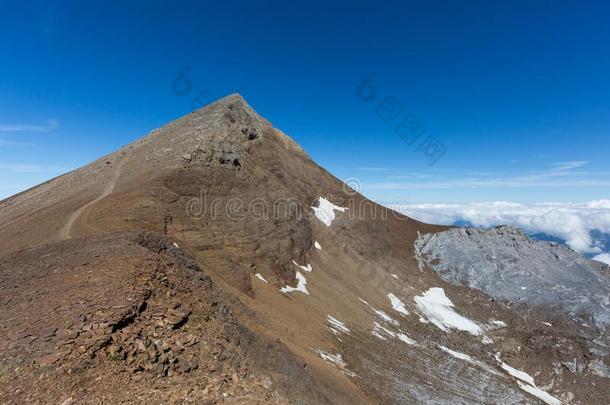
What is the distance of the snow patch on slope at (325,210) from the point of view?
6022 cm

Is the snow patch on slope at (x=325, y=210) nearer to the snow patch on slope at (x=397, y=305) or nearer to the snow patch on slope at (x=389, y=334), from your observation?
the snow patch on slope at (x=397, y=305)

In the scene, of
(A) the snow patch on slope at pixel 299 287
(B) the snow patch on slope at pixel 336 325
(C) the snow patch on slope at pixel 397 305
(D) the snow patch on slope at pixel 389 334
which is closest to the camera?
(B) the snow patch on slope at pixel 336 325

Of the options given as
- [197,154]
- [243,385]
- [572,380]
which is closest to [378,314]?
[572,380]

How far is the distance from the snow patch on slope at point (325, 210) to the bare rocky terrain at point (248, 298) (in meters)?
0.32

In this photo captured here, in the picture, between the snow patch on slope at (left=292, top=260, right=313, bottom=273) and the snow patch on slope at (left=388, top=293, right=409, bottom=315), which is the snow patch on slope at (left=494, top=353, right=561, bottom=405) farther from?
the snow patch on slope at (left=292, top=260, right=313, bottom=273)

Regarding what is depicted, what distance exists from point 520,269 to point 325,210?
36121 mm

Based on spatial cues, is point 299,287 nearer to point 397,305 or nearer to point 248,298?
point 248,298

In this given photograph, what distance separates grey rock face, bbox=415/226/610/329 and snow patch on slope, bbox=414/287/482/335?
7594mm

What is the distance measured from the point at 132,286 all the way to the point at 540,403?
1491 inches

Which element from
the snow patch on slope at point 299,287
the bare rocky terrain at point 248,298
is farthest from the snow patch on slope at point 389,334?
the snow patch on slope at point 299,287

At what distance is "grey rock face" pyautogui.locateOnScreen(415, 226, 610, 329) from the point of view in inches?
2125

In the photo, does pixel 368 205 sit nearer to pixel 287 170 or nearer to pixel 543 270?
pixel 287 170

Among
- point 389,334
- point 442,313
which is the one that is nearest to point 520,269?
point 442,313

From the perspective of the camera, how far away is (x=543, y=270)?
60.9 m
